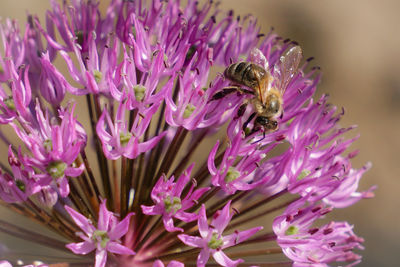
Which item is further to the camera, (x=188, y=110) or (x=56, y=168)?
(x=188, y=110)

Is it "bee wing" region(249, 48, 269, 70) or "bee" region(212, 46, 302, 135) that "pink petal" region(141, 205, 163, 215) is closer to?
"bee" region(212, 46, 302, 135)

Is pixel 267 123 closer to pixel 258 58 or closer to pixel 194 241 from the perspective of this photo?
pixel 258 58

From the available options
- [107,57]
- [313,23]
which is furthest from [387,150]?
[107,57]

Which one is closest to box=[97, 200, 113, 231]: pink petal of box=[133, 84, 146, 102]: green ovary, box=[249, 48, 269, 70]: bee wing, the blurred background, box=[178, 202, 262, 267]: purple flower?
box=[178, 202, 262, 267]: purple flower

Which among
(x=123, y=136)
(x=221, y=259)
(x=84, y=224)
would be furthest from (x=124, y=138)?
(x=221, y=259)

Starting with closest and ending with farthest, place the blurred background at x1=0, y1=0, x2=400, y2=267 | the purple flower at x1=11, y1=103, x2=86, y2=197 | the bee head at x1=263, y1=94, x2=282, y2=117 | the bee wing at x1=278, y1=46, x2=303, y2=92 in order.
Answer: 1. the purple flower at x1=11, y1=103, x2=86, y2=197
2. the bee head at x1=263, y1=94, x2=282, y2=117
3. the bee wing at x1=278, y1=46, x2=303, y2=92
4. the blurred background at x1=0, y1=0, x2=400, y2=267

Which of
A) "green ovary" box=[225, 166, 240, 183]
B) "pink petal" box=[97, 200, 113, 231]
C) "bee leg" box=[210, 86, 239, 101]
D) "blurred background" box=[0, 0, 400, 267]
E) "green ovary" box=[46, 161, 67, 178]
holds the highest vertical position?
"blurred background" box=[0, 0, 400, 267]

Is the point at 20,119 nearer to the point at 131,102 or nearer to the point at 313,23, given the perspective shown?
the point at 131,102
